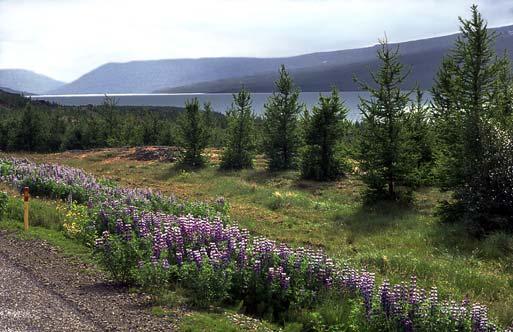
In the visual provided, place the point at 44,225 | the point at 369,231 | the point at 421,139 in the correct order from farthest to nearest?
1. the point at 421,139
2. the point at 369,231
3. the point at 44,225

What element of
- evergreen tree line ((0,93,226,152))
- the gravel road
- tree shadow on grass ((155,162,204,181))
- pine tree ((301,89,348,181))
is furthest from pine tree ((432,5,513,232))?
evergreen tree line ((0,93,226,152))

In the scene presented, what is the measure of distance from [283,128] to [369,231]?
20.7m

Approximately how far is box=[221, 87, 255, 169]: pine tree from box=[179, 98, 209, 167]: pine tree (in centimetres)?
217

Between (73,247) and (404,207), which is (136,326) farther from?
(404,207)

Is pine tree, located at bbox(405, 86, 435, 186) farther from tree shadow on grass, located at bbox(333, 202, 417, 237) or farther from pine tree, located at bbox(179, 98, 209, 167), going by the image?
pine tree, located at bbox(179, 98, 209, 167)

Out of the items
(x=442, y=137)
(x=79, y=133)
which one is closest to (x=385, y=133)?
(x=442, y=137)

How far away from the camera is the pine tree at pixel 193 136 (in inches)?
1574

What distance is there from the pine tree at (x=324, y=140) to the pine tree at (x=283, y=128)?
4.68 meters

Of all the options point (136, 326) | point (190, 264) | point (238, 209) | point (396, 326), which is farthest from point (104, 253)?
point (238, 209)

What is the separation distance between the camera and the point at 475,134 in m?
17.2

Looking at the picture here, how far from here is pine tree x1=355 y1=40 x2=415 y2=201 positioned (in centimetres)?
2155

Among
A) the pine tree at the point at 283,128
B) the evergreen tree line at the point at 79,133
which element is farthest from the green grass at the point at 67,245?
the evergreen tree line at the point at 79,133

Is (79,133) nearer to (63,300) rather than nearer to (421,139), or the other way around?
(421,139)

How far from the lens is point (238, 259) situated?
31.9ft
